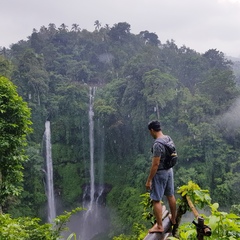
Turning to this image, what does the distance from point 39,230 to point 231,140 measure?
15.5 meters

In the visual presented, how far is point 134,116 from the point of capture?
2028 centimetres

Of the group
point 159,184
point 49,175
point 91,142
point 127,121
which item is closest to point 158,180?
point 159,184

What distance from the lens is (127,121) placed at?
21.1 metres

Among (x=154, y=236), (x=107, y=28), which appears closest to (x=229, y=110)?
(x=154, y=236)

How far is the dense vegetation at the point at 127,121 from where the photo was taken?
17016 millimetres

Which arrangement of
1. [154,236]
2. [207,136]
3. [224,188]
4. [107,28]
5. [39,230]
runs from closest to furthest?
1. [154,236]
2. [39,230]
3. [224,188]
4. [207,136]
5. [107,28]

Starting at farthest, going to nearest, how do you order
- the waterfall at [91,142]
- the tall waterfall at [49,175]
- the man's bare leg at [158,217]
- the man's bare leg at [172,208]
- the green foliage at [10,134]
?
the waterfall at [91,142] → the tall waterfall at [49,175] → the green foliage at [10,134] → the man's bare leg at [172,208] → the man's bare leg at [158,217]

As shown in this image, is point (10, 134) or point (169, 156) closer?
point (169, 156)

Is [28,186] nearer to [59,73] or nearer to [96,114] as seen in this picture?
[96,114]

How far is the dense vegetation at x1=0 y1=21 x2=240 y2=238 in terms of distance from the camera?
17016mm

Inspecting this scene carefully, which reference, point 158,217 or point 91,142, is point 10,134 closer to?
point 158,217

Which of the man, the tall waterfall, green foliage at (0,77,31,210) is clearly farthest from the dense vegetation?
the man

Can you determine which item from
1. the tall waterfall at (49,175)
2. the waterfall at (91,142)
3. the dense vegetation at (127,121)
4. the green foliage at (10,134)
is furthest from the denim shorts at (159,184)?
the waterfall at (91,142)

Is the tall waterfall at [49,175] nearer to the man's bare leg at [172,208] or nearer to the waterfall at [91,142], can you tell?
the waterfall at [91,142]
